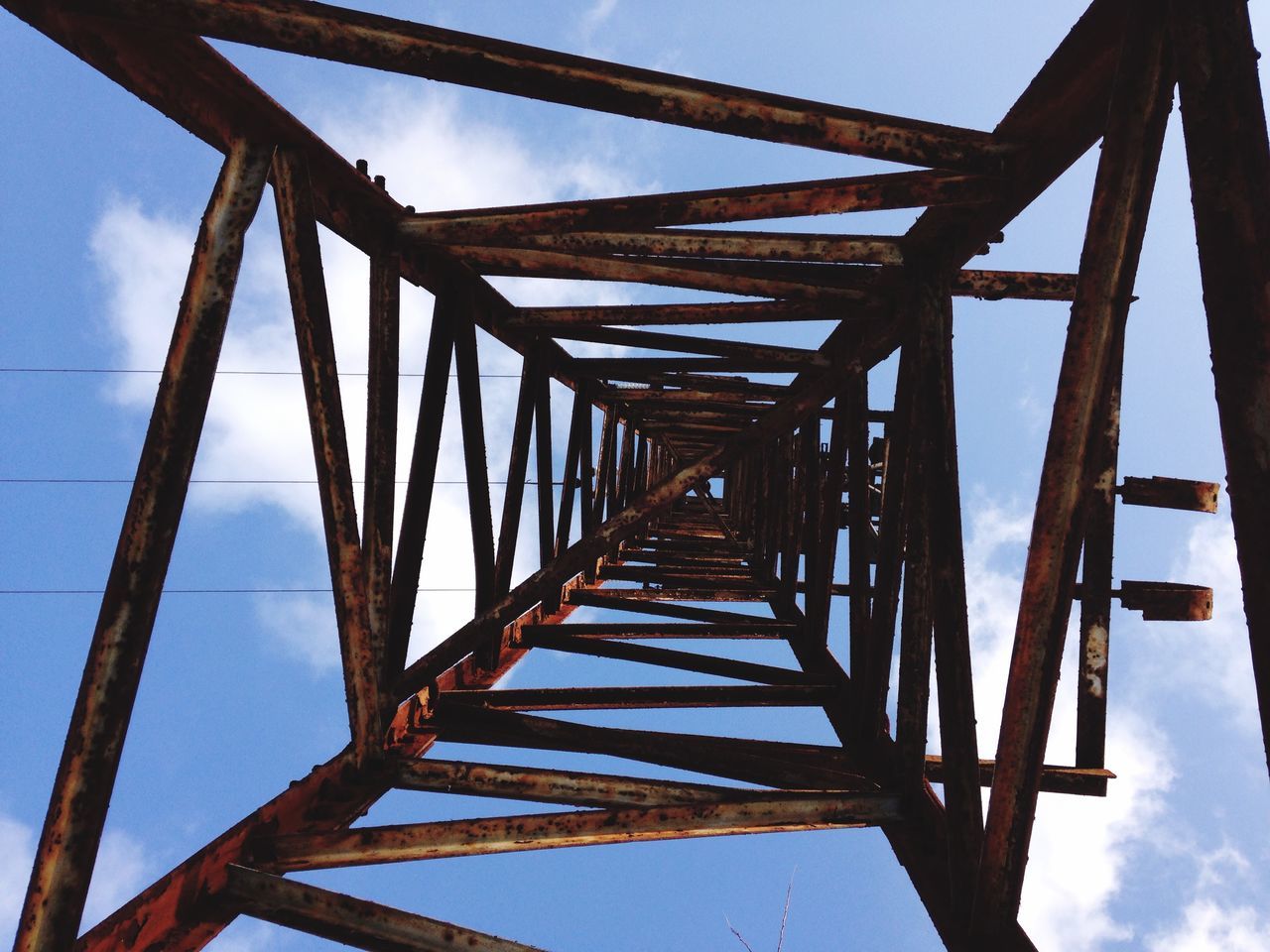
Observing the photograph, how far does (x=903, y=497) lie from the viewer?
10.9 feet

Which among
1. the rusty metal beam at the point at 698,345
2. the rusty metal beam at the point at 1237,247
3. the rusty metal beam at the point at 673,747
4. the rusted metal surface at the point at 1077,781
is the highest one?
the rusty metal beam at the point at 698,345

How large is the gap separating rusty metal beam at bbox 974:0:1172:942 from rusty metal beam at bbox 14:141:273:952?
7.95 feet

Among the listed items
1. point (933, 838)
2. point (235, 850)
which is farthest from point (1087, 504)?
point (235, 850)

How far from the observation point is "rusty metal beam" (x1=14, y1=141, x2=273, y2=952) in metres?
1.83

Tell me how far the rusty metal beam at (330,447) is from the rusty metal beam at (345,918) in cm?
85

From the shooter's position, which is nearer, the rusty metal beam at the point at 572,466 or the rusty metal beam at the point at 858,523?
the rusty metal beam at the point at 858,523

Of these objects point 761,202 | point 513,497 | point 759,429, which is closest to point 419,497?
point 513,497

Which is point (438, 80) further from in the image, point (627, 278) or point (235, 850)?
point (235, 850)

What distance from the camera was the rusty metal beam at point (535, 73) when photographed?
204 cm

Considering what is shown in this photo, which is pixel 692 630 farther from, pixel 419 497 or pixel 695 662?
pixel 419 497

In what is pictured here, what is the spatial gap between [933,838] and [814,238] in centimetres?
267

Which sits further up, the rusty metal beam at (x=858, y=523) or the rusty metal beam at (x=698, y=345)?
the rusty metal beam at (x=698, y=345)

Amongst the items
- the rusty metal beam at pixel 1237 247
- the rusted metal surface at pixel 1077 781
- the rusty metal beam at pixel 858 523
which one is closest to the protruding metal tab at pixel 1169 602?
the rusted metal surface at pixel 1077 781

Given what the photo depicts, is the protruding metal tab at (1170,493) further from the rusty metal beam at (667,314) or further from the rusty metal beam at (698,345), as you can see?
the rusty metal beam at (698,345)
